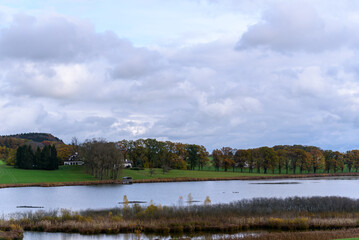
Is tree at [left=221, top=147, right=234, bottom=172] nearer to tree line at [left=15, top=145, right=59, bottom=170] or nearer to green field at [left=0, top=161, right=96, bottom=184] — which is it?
green field at [left=0, top=161, right=96, bottom=184]

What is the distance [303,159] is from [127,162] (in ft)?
193

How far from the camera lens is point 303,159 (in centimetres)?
14275

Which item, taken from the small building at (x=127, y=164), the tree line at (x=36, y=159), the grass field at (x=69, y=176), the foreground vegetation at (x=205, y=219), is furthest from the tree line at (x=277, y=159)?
the foreground vegetation at (x=205, y=219)

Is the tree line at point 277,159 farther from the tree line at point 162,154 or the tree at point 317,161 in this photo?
the tree line at point 162,154

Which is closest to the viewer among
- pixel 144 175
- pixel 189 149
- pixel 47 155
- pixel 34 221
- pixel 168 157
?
pixel 34 221

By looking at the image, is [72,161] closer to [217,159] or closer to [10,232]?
[217,159]

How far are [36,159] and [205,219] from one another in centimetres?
9896

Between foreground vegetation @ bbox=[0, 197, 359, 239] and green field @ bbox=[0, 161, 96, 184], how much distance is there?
204 ft

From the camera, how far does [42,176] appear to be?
103750mm

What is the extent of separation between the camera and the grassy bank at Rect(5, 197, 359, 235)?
32.5 m

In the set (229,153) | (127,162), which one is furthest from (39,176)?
(229,153)

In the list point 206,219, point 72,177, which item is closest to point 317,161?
point 72,177

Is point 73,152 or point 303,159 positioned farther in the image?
point 73,152

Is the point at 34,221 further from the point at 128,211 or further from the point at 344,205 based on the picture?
the point at 344,205
